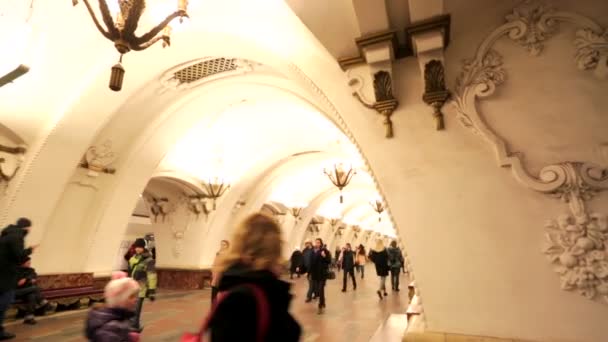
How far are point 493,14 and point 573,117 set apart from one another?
95 cm

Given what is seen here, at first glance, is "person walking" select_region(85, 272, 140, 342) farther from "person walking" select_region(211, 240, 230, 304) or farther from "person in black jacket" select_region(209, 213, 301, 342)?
"person in black jacket" select_region(209, 213, 301, 342)

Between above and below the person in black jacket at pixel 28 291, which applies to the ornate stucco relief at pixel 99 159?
above

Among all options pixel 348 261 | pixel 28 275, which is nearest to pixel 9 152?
pixel 28 275

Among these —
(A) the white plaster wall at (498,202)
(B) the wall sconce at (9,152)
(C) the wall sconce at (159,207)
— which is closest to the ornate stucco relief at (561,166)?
(A) the white plaster wall at (498,202)

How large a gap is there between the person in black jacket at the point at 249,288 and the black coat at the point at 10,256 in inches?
154

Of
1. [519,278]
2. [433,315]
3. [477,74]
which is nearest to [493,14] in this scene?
[477,74]

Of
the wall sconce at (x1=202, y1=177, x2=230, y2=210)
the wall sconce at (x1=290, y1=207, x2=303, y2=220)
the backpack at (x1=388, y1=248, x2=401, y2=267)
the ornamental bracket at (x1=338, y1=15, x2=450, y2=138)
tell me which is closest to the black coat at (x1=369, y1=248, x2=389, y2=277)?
the backpack at (x1=388, y1=248, x2=401, y2=267)

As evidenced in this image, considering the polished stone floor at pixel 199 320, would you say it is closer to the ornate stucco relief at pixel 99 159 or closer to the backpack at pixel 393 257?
the backpack at pixel 393 257

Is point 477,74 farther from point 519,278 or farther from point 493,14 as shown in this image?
point 519,278

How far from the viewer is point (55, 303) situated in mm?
5621

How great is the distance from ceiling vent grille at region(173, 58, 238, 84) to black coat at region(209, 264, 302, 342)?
4.70m

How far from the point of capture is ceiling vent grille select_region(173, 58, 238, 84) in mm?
5251

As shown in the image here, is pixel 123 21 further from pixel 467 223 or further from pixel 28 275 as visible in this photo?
pixel 28 275

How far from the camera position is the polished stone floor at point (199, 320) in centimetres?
432
